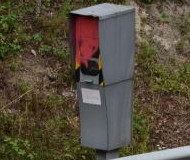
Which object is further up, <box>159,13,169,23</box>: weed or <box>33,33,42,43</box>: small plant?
<box>159,13,169,23</box>: weed

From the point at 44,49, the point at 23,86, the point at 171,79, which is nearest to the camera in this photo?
the point at 23,86

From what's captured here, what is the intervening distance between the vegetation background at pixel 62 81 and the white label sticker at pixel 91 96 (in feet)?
5.32

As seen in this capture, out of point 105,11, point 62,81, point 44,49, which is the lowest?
point 62,81

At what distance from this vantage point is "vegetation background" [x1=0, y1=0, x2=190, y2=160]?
→ 624cm

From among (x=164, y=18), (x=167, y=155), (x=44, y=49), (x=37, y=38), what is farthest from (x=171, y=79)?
(x=167, y=155)

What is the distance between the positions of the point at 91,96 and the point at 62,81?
102 inches

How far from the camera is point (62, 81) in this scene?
7078mm

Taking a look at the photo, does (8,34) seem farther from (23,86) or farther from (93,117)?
(93,117)

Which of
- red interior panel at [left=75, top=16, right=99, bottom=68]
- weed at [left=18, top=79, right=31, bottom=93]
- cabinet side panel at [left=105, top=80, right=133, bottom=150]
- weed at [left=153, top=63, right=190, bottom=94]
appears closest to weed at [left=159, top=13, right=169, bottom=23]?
weed at [left=153, top=63, right=190, bottom=94]

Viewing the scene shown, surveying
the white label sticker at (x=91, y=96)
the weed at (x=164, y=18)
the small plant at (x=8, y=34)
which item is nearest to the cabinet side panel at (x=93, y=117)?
the white label sticker at (x=91, y=96)

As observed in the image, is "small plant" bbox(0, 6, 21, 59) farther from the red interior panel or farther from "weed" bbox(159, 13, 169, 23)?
the red interior panel

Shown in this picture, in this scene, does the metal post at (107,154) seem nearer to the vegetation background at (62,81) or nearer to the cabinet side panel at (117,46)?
the cabinet side panel at (117,46)

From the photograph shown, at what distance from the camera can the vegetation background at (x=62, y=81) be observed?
6.24m

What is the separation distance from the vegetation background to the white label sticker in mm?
1622
